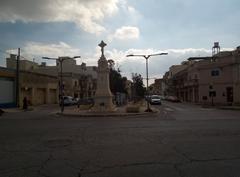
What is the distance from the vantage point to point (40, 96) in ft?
181

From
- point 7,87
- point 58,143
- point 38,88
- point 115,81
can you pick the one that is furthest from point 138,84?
point 58,143

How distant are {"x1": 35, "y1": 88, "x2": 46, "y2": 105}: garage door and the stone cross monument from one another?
86.8ft

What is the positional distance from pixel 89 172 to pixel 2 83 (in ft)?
125

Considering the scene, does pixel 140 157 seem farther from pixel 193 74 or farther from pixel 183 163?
pixel 193 74

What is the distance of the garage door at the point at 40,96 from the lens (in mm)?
53656

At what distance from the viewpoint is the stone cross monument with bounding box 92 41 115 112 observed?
30.0 meters

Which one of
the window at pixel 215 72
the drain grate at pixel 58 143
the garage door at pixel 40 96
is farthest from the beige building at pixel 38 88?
the drain grate at pixel 58 143

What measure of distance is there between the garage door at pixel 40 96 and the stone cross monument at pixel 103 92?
2645 cm

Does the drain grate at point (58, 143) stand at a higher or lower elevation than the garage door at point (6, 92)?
lower

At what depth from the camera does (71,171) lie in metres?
6.51

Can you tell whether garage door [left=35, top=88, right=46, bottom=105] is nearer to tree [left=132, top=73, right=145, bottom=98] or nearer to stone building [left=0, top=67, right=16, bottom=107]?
stone building [left=0, top=67, right=16, bottom=107]

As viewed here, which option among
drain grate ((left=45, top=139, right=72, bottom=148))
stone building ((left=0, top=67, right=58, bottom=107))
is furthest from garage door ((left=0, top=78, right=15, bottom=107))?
drain grate ((left=45, top=139, right=72, bottom=148))

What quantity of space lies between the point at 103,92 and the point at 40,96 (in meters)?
28.8

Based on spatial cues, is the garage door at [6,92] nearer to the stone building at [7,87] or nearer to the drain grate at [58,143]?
the stone building at [7,87]
